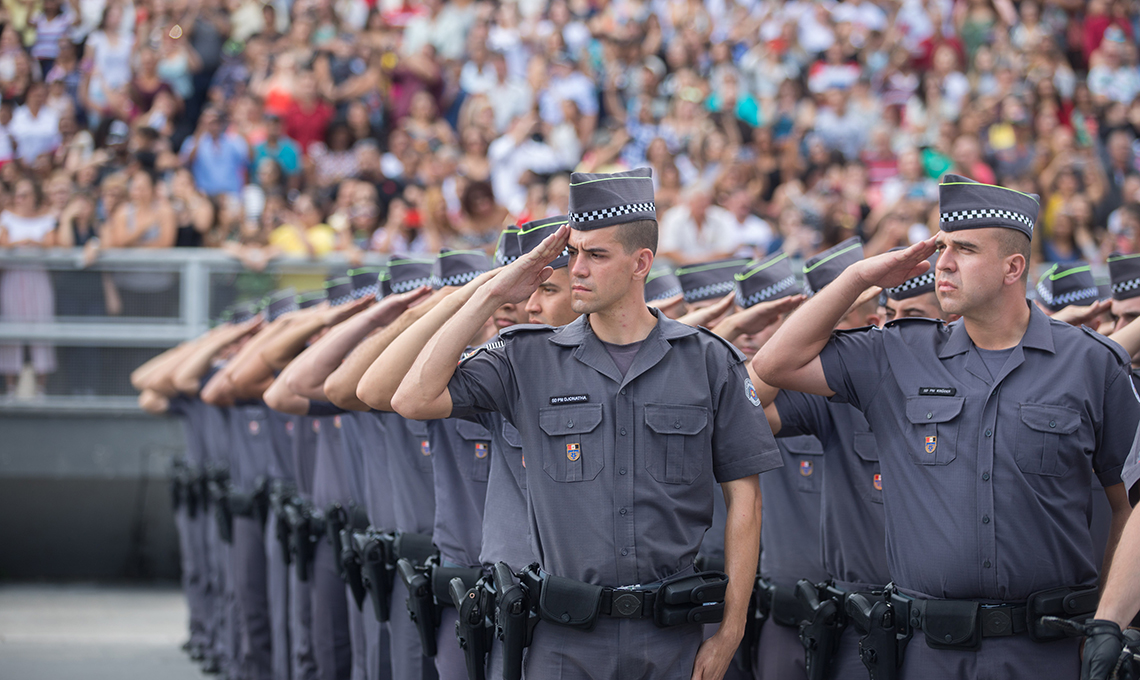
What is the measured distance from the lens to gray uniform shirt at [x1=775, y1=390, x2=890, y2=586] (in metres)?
4.06

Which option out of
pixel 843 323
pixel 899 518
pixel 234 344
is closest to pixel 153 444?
pixel 234 344

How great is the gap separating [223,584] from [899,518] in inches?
228

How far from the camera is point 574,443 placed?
11.1 feet

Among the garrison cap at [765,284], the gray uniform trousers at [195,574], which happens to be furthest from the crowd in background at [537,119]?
the garrison cap at [765,284]

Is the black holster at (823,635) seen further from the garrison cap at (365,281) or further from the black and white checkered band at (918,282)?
the garrison cap at (365,281)

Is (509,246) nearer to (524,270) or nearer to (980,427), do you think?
(524,270)

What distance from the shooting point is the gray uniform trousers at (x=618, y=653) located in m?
3.27

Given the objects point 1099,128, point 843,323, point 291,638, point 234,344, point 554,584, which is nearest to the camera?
point 554,584

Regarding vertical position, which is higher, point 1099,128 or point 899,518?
point 1099,128

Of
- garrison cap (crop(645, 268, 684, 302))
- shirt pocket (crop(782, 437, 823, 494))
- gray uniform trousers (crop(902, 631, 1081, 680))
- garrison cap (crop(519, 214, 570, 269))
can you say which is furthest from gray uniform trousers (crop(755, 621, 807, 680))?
garrison cap (crop(645, 268, 684, 302))

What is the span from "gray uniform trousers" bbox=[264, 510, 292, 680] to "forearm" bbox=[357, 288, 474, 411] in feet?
10.8

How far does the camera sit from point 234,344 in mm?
7906

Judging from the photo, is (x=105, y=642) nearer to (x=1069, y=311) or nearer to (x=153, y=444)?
(x=153, y=444)

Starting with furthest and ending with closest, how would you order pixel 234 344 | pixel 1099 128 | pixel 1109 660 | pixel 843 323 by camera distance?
pixel 1099 128
pixel 234 344
pixel 843 323
pixel 1109 660
